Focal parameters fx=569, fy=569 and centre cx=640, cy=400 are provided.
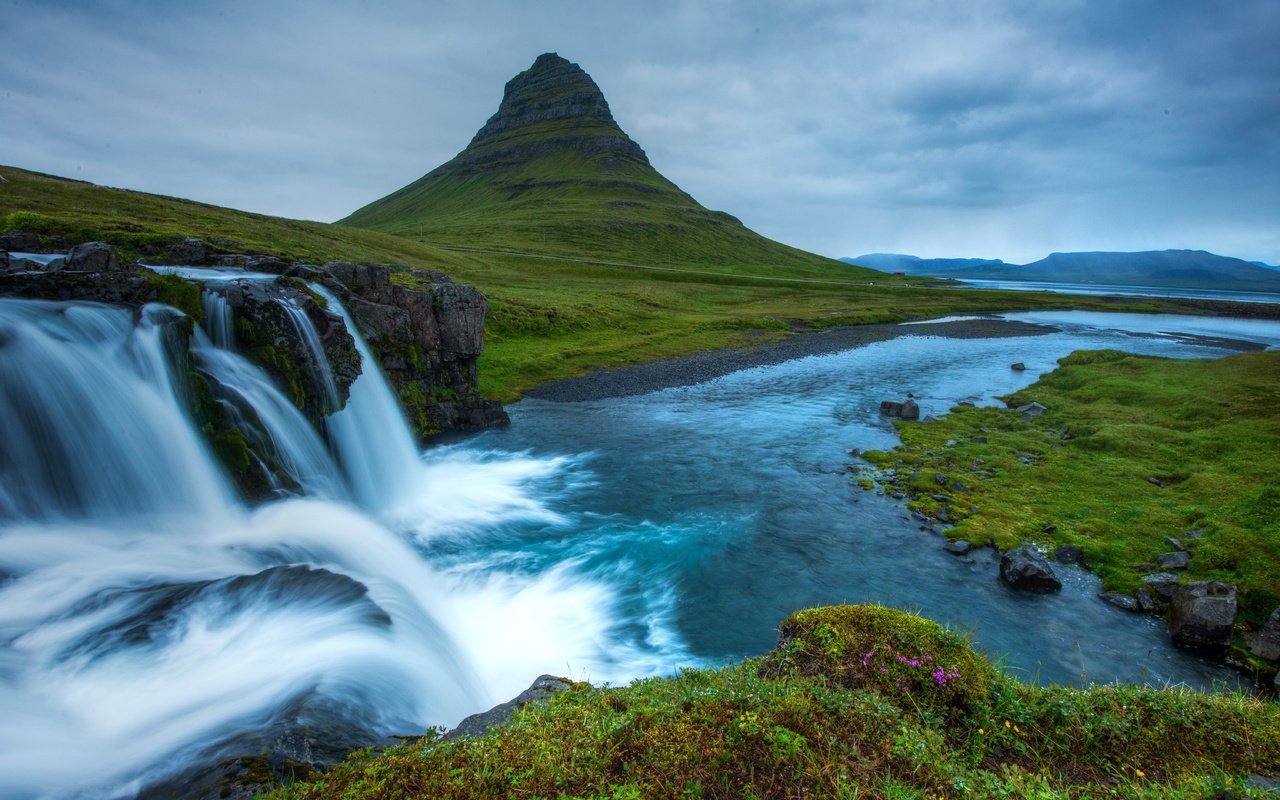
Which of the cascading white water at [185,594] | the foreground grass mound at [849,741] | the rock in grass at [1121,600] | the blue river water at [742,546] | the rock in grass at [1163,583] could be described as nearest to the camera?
the foreground grass mound at [849,741]

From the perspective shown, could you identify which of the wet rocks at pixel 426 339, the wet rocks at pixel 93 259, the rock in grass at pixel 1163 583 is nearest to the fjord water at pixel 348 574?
the rock in grass at pixel 1163 583

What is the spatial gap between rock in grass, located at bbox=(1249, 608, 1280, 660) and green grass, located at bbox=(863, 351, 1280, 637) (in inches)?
42.8

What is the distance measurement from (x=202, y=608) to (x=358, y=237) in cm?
10216

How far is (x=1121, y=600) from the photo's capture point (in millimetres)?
15695

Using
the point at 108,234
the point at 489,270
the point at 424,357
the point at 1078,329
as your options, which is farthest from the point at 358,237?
the point at 1078,329

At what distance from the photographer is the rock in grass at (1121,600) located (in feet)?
50.9

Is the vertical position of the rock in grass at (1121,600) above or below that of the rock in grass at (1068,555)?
below

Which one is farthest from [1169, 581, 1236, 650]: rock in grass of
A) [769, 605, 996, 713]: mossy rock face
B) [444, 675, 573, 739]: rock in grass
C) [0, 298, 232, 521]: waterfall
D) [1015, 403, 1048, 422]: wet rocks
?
[0, 298, 232, 521]: waterfall

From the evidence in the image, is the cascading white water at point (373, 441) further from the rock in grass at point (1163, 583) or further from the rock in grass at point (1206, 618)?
the rock in grass at point (1163, 583)

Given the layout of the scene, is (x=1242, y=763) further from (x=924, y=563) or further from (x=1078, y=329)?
(x=1078, y=329)

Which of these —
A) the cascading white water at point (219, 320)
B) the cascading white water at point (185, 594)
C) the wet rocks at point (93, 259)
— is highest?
the wet rocks at point (93, 259)

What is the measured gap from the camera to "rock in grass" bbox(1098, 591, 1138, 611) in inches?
611

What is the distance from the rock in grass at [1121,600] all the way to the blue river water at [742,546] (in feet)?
1.19

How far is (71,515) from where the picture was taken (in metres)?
14.2
